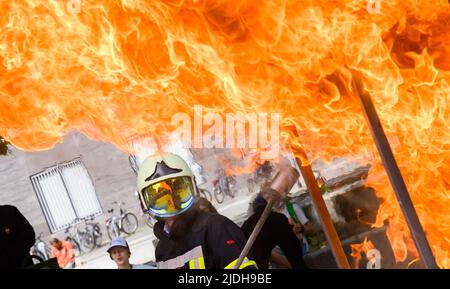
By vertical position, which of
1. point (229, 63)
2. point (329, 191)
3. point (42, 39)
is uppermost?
point (42, 39)

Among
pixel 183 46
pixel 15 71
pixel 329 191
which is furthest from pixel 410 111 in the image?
pixel 329 191

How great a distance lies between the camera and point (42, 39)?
4176mm

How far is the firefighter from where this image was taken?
3.24m

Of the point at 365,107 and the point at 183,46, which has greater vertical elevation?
the point at 183,46

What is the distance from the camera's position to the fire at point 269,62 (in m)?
3.71

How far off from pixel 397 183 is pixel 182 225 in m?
1.33

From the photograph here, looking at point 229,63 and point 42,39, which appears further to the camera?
point 42,39

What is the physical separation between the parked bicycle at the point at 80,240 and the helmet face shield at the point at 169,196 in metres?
6.04

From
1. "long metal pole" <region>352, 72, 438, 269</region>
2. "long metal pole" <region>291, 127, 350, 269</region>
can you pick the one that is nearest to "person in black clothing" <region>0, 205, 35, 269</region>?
"long metal pole" <region>291, 127, 350, 269</region>

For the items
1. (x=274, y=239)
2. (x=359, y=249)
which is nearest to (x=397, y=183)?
(x=274, y=239)

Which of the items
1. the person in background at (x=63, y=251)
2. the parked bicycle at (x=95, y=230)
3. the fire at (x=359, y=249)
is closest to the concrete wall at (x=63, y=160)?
the person in background at (x=63, y=251)

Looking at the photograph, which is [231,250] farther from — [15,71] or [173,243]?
[15,71]
